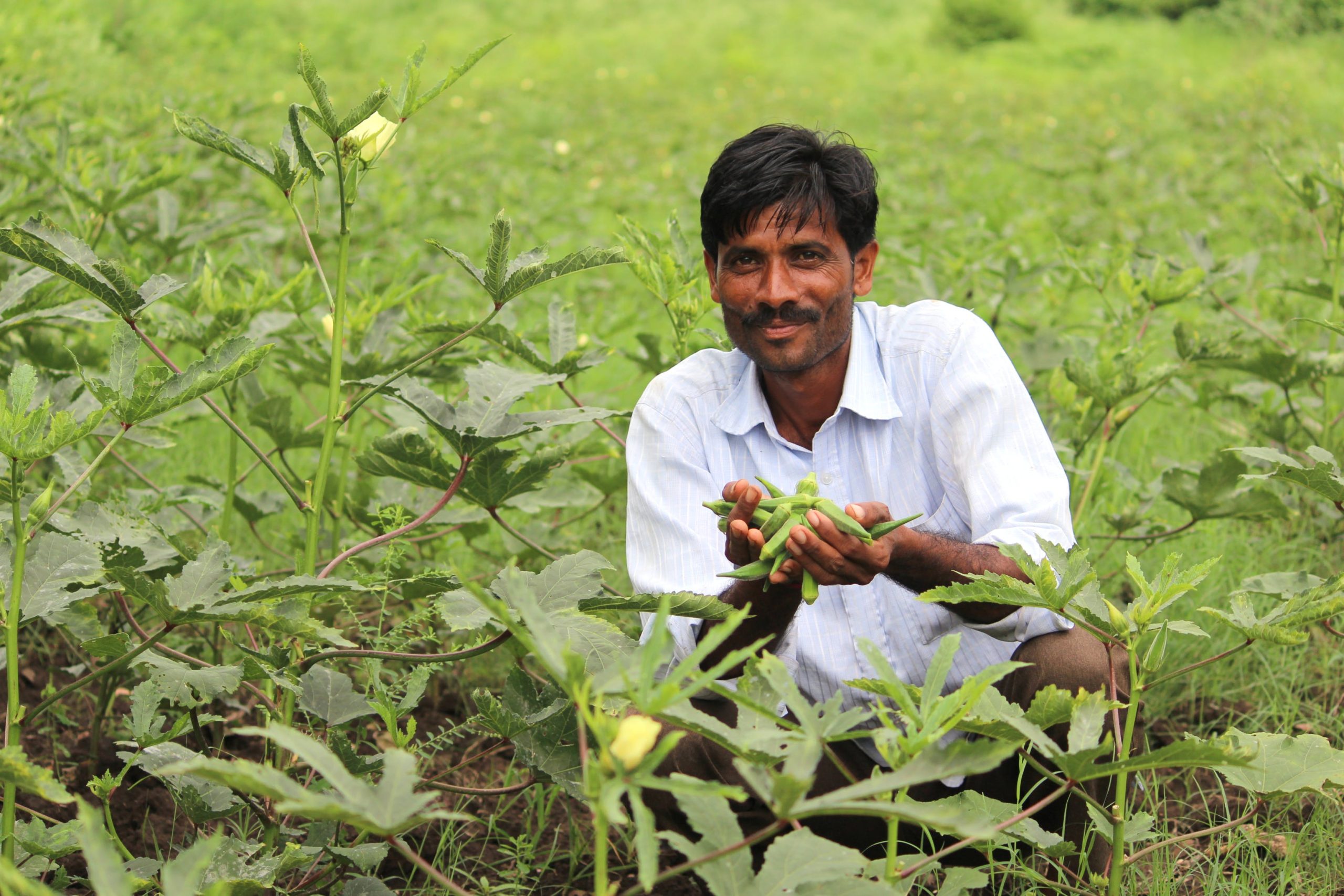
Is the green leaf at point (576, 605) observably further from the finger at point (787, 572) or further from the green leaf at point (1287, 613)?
the green leaf at point (1287, 613)

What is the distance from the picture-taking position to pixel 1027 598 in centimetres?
147

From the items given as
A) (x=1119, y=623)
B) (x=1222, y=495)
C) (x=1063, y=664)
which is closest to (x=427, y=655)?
(x=1119, y=623)

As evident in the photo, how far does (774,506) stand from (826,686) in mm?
687

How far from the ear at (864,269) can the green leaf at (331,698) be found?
47.1 inches

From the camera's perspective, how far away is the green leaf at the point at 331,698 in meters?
1.78

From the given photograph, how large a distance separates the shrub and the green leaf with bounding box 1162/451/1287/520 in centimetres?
1489

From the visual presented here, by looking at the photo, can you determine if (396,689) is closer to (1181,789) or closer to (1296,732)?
(1181,789)

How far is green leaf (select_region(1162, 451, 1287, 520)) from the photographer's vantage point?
242 centimetres

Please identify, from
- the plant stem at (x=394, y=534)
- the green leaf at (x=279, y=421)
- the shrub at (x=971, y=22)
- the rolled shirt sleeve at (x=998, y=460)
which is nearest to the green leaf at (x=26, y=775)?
the plant stem at (x=394, y=534)

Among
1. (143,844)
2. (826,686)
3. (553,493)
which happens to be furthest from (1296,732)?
(143,844)

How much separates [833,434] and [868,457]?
78 mm

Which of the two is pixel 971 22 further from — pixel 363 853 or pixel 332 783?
pixel 332 783

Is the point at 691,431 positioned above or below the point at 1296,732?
above

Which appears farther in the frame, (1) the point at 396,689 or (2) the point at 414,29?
(2) the point at 414,29
